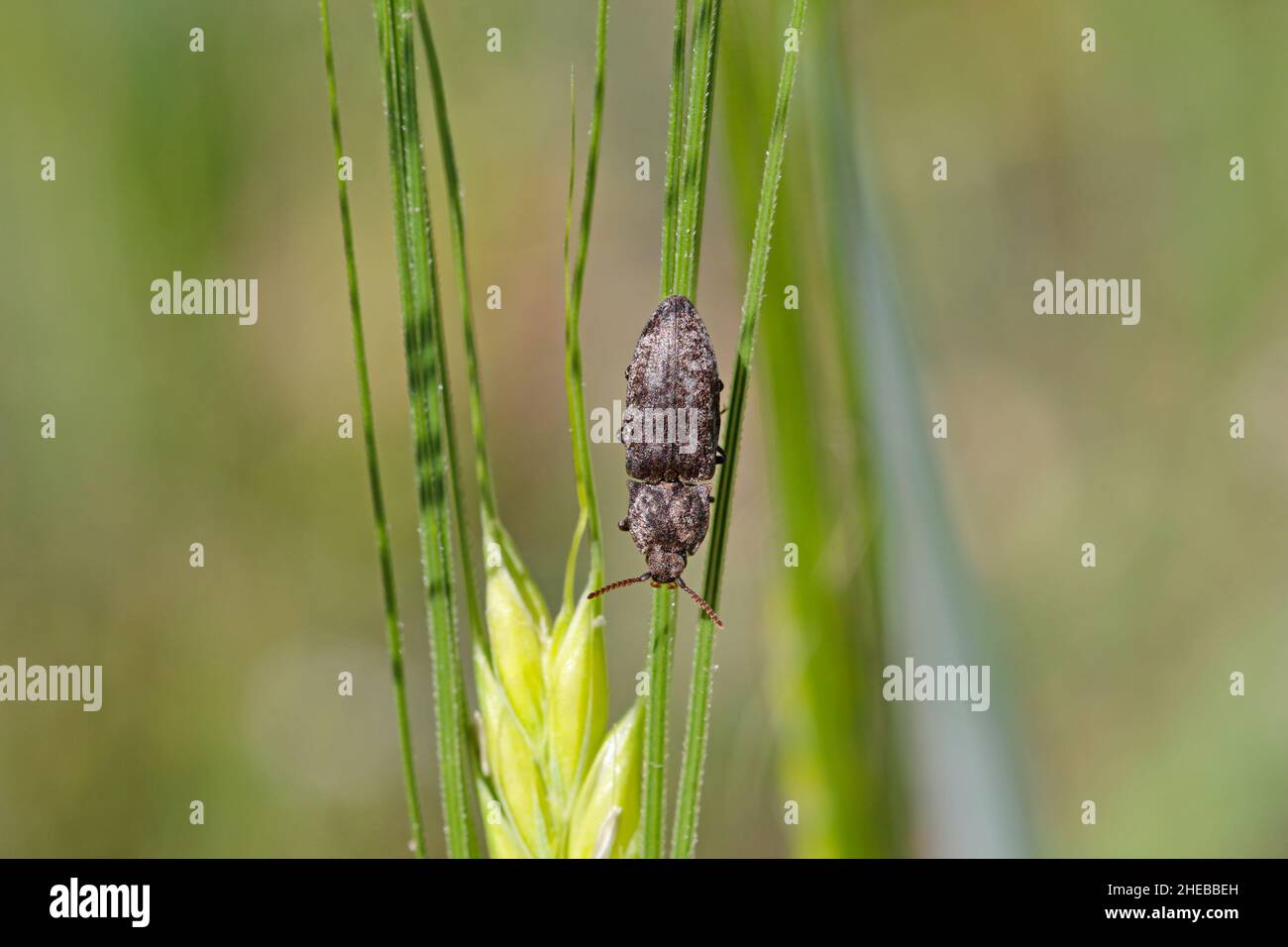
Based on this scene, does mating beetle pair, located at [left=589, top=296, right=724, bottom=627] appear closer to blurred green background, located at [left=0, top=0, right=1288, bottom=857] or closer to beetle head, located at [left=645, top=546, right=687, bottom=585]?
beetle head, located at [left=645, top=546, right=687, bottom=585]

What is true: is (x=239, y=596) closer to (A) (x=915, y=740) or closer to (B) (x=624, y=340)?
(B) (x=624, y=340)

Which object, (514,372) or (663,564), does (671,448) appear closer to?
(663,564)

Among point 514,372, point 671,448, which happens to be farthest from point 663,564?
point 514,372

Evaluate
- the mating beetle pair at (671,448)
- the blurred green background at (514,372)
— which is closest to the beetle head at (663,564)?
the mating beetle pair at (671,448)
